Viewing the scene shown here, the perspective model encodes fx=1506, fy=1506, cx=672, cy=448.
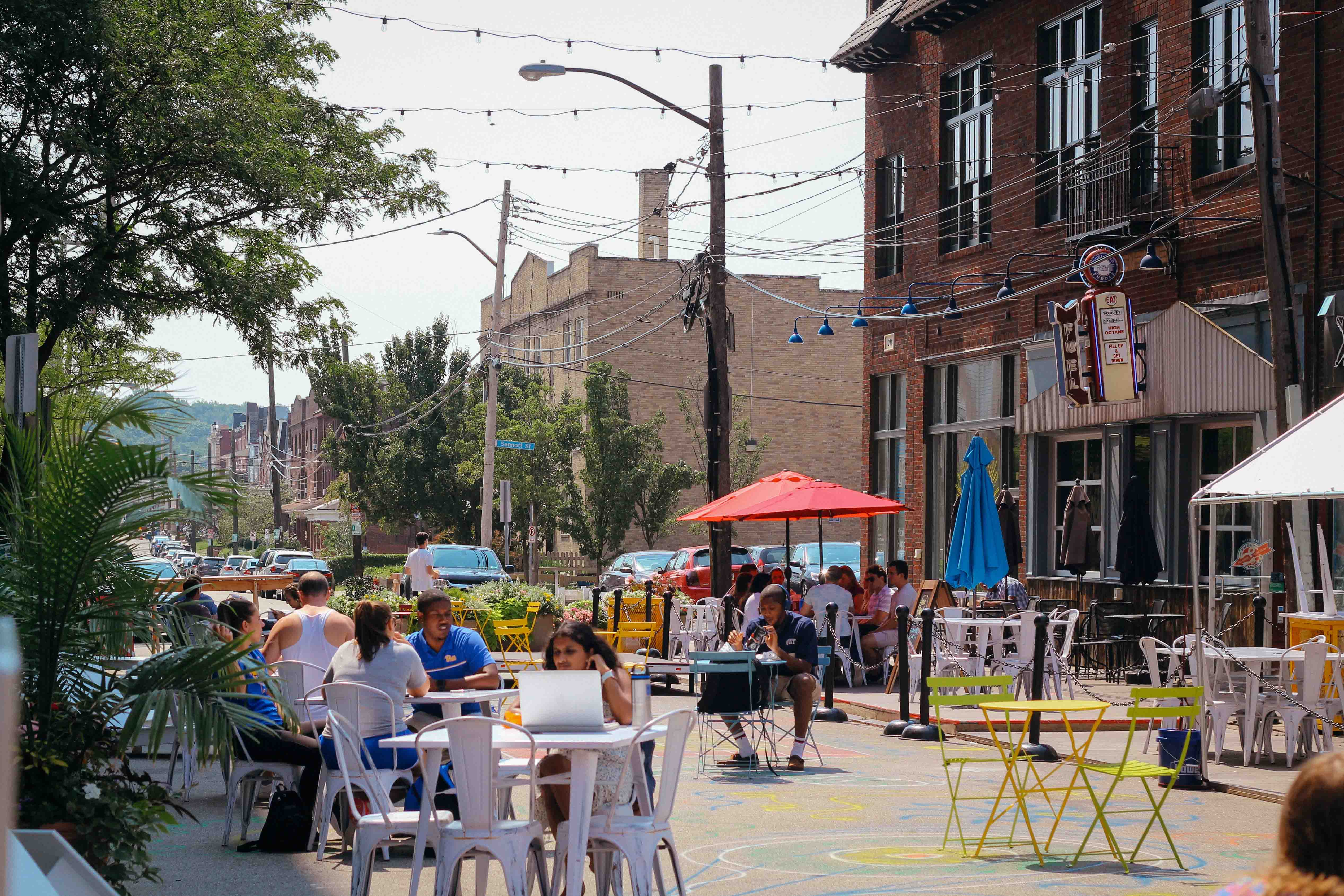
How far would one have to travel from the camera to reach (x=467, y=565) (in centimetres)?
3048

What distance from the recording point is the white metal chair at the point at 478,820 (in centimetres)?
655

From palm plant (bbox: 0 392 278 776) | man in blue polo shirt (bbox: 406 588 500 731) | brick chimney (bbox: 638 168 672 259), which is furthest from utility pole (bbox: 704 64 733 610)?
brick chimney (bbox: 638 168 672 259)

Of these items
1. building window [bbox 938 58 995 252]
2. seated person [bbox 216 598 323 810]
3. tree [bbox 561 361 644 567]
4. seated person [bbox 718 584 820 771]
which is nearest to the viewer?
seated person [bbox 216 598 323 810]

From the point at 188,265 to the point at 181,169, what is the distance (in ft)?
4.77

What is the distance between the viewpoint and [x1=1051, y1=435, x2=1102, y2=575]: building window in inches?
819

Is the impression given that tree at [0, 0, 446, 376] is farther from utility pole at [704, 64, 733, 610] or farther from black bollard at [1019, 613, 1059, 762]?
black bollard at [1019, 613, 1059, 762]

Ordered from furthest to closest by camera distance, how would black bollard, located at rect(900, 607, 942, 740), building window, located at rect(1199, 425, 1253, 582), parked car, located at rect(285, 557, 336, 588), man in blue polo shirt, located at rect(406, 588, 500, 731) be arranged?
parked car, located at rect(285, 557, 336, 588), building window, located at rect(1199, 425, 1253, 582), black bollard, located at rect(900, 607, 942, 740), man in blue polo shirt, located at rect(406, 588, 500, 731)

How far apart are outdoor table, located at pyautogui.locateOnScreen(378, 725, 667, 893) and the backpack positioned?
1.94 metres

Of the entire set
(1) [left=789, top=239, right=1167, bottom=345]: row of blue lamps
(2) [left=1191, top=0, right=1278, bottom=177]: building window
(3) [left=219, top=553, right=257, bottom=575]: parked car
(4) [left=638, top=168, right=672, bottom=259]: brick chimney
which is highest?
(4) [left=638, top=168, right=672, bottom=259]: brick chimney

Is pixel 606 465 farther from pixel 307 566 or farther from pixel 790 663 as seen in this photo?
pixel 790 663

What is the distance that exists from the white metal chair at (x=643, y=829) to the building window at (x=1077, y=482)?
551 inches

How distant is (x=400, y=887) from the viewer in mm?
7812

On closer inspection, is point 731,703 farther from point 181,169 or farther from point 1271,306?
point 181,169

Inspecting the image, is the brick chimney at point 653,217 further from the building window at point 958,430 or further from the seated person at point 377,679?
the seated person at point 377,679
